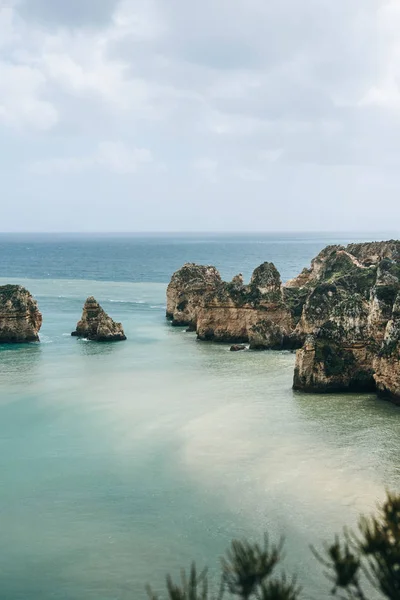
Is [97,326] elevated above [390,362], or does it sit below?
below

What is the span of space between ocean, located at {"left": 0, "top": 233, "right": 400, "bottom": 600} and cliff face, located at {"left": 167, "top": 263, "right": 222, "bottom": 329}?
21971 millimetres

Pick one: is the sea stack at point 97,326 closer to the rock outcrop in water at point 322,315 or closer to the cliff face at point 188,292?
the rock outcrop in water at point 322,315

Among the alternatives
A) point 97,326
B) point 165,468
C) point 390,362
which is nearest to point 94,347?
point 97,326

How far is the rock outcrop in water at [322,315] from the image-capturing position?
4609cm

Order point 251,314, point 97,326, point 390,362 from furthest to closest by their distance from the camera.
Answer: point 97,326
point 251,314
point 390,362

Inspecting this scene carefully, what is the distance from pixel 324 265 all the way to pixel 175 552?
63.0 m

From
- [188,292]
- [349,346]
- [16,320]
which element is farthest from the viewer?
[188,292]

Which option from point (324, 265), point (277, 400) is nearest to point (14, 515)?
point (277, 400)

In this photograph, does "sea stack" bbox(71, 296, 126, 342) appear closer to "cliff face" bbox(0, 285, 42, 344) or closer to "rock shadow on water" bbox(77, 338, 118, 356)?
"rock shadow on water" bbox(77, 338, 118, 356)

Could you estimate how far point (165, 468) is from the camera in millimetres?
32281

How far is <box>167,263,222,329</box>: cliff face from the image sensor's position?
80562 millimetres

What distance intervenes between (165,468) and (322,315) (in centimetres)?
3020

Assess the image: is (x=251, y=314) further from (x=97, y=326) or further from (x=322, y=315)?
(x=97, y=326)

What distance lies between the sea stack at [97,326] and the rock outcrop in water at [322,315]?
867 cm
